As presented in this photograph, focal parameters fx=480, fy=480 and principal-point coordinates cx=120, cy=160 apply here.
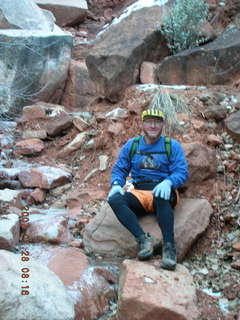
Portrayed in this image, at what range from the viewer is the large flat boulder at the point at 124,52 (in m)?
6.45

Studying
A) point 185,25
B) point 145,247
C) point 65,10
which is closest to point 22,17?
point 65,10

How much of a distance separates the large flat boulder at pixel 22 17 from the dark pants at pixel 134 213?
6835mm

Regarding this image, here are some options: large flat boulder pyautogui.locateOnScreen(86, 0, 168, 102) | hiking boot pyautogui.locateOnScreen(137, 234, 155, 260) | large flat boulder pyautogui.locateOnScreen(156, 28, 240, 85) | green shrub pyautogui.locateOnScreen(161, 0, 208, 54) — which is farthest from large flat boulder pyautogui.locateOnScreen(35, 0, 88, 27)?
hiking boot pyautogui.locateOnScreen(137, 234, 155, 260)

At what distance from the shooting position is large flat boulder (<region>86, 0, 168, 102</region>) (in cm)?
645

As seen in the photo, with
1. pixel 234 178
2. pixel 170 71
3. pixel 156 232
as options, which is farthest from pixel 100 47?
pixel 156 232

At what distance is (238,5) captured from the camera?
7.14 meters

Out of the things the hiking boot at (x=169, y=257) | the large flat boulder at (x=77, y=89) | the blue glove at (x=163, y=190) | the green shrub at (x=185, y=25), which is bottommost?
the hiking boot at (x=169, y=257)

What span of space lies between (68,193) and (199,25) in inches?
123

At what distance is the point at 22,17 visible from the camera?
984 cm

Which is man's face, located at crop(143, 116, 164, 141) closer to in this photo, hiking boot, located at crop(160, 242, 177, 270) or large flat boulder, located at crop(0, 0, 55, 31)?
hiking boot, located at crop(160, 242, 177, 270)

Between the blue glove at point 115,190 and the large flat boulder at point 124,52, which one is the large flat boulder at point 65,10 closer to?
the large flat boulder at point 124,52

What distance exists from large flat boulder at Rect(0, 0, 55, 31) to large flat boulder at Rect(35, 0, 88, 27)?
180 cm
